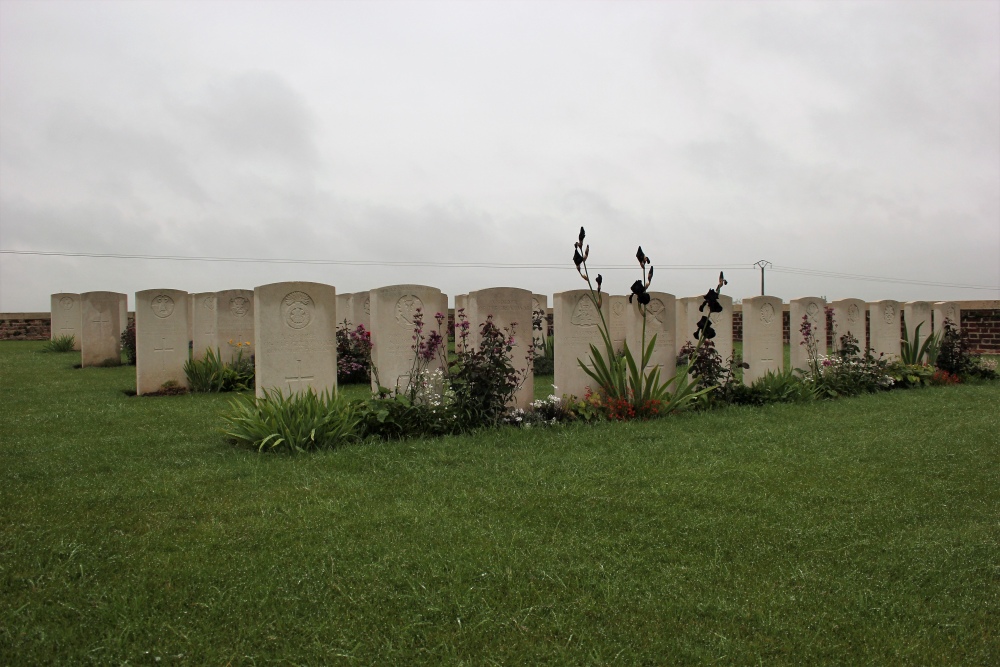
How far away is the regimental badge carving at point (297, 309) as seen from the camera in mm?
6250

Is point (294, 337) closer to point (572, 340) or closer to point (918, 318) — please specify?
point (572, 340)

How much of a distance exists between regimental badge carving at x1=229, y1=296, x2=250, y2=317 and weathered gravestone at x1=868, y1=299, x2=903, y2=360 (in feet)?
33.9

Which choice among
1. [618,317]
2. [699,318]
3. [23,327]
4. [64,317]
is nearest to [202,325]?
[618,317]

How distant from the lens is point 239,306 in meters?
11.1

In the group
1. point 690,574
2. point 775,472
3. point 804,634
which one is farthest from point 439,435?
point 804,634

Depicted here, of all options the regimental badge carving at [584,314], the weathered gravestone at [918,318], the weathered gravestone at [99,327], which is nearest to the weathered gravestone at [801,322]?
the weathered gravestone at [918,318]

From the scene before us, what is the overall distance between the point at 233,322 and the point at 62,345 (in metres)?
8.39

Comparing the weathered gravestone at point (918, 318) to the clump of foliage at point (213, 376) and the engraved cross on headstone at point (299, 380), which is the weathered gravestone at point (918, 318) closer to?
the engraved cross on headstone at point (299, 380)

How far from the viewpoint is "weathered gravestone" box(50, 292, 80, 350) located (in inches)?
683

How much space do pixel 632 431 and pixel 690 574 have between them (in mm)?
3127

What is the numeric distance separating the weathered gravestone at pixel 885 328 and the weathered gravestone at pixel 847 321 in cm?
51

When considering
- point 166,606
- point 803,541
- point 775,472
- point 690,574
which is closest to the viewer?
point 166,606

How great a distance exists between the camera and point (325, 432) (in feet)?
18.4

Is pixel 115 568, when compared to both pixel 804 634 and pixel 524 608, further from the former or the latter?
pixel 804 634
